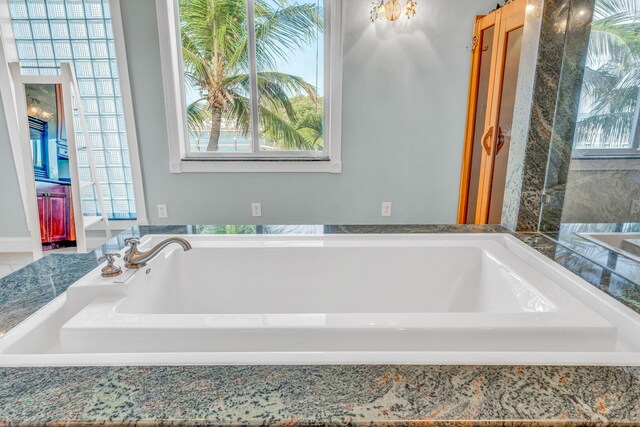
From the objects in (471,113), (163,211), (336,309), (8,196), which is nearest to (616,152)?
(336,309)

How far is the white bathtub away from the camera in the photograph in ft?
2.25

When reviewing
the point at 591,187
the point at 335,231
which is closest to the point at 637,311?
the point at 591,187

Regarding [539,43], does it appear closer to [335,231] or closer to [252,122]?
[335,231]

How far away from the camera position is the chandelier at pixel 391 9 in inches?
96.7

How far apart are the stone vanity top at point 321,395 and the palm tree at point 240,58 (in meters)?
→ 2.51

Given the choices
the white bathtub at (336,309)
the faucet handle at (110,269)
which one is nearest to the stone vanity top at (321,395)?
the white bathtub at (336,309)

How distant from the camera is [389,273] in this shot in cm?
129

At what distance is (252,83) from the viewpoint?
2.80 m

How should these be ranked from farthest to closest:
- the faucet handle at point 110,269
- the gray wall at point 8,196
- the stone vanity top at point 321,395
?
the gray wall at point 8,196 → the faucet handle at point 110,269 → the stone vanity top at point 321,395

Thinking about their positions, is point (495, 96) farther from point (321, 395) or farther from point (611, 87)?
point (321, 395)

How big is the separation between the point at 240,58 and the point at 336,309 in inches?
88.9

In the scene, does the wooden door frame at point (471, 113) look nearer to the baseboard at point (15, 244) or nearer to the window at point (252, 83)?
the window at point (252, 83)

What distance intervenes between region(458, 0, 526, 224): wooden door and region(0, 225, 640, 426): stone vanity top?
1.72 metres

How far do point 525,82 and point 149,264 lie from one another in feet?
4.92
